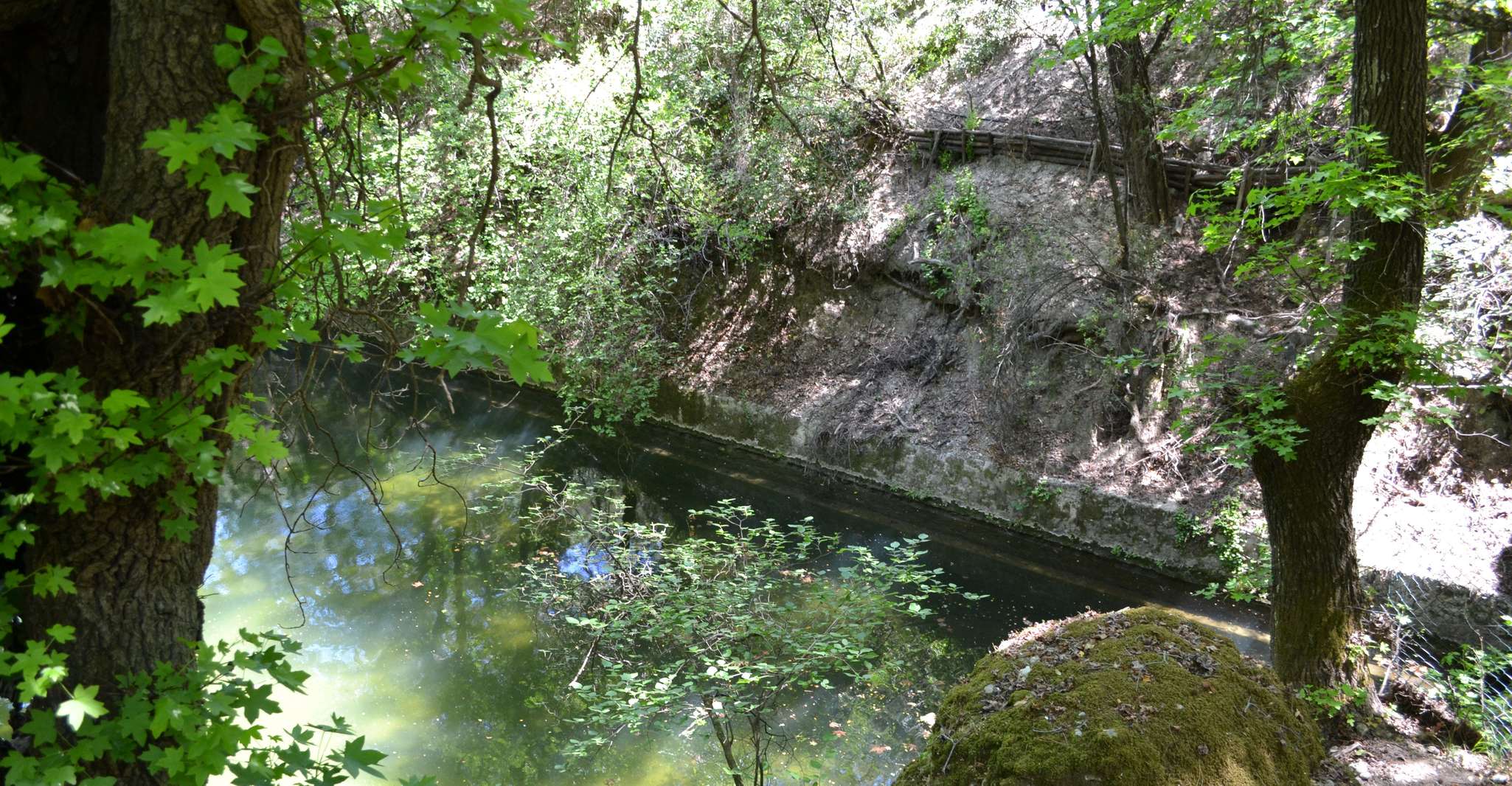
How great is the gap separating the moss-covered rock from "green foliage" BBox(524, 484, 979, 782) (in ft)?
3.37

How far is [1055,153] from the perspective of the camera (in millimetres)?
12102

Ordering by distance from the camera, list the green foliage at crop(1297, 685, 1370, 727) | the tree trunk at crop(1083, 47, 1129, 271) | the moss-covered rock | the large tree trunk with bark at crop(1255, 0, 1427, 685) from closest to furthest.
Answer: the moss-covered rock, the large tree trunk with bark at crop(1255, 0, 1427, 685), the green foliage at crop(1297, 685, 1370, 727), the tree trunk at crop(1083, 47, 1129, 271)

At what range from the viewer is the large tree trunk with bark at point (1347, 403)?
4.31 meters

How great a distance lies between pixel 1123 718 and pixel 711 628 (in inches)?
101

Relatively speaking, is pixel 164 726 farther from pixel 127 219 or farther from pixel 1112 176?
pixel 1112 176

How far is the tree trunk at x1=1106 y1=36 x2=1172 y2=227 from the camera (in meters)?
9.83

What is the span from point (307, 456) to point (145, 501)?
10.0 meters

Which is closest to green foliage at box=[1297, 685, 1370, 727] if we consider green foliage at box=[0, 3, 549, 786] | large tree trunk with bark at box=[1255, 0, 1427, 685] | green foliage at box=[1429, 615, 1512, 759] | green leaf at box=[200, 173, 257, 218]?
large tree trunk with bark at box=[1255, 0, 1427, 685]

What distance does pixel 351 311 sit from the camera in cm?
228

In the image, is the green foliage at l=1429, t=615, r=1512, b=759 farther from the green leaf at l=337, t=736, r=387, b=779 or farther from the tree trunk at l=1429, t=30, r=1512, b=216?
the green leaf at l=337, t=736, r=387, b=779

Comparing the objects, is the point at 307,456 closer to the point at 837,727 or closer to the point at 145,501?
the point at 837,727

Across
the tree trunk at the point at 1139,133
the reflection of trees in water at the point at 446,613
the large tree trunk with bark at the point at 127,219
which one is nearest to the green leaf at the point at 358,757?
the large tree trunk with bark at the point at 127,219

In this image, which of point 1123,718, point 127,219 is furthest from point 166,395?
point 1123,718

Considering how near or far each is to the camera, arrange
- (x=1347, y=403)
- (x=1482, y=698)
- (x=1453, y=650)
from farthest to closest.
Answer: (x=1453, y=650) < (x=1482, y=698) < (x=1347, y=403)
